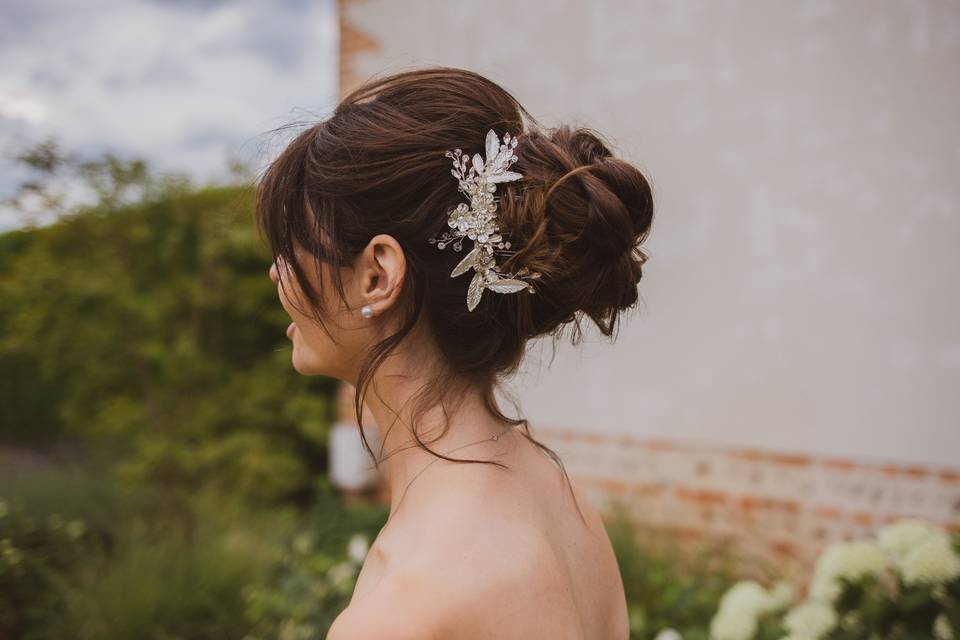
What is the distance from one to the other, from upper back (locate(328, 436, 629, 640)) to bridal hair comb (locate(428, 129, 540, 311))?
34cm

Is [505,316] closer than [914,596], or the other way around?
[505,316]

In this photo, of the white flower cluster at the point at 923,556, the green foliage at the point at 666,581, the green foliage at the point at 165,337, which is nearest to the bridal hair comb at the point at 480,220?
the white flower cluster at the point at 923,556

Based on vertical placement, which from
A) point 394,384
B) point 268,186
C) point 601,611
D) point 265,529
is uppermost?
point 268,186

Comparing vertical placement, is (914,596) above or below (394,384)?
below

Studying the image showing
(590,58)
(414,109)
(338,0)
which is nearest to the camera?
(414,109)

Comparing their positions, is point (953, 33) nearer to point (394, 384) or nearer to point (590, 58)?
point (590, 58)

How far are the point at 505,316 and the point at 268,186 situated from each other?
1.67ft

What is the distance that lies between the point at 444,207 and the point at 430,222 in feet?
0.12

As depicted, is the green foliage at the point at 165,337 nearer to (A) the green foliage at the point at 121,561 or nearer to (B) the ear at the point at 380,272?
(A) the green foliage at the point at 121,561

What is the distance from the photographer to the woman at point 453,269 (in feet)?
4.41

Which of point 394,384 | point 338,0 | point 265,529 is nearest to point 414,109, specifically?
point 394,384

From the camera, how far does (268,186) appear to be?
1.47m

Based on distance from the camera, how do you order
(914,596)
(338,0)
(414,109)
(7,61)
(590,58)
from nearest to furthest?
(414,109) → (914,596) → (7,61) → (590,58) → (338,0)

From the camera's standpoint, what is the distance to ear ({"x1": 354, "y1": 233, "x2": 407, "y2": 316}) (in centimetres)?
135
